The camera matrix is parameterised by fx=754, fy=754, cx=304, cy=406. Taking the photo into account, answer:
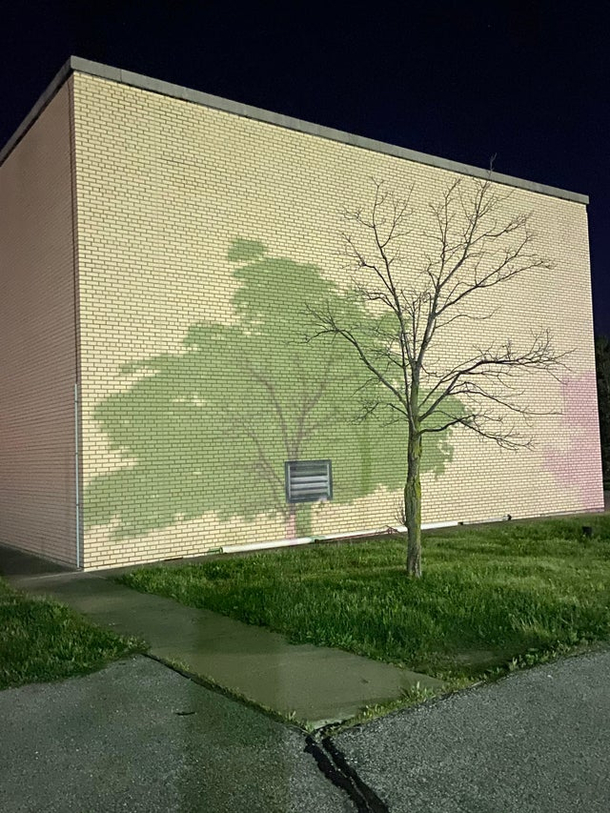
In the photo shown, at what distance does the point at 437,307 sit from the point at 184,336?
569 cm

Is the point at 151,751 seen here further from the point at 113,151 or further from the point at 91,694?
the point at 113,151

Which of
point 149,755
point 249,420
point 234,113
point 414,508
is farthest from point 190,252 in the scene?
point 149,755

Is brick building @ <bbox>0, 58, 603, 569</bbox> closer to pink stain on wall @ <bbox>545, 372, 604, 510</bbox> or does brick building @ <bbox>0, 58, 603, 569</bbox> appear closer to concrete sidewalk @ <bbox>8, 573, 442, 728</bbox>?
pink stain on wall @ <bbox>545, 372, 604, 510</bbox>

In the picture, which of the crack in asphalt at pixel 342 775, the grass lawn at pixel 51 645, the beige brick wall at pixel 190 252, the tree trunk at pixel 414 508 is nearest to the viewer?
the crack in asphalt at pixel 342 775

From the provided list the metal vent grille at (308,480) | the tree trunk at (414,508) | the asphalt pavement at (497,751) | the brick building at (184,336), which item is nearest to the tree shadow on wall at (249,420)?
the brick building at (184,336)

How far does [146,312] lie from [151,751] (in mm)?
8440

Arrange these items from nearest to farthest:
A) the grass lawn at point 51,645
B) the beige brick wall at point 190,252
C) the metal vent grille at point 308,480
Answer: the grass lawn at point 51,645 → the beige brick wall at point 190,252 → the metal vent grille at point 308,480

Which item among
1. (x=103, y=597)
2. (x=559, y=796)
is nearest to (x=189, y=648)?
(x=103, y=597)

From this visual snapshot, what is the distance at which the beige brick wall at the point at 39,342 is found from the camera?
11.6m

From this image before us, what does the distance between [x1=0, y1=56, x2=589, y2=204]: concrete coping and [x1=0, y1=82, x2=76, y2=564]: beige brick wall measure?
212mm

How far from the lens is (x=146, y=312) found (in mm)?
11695

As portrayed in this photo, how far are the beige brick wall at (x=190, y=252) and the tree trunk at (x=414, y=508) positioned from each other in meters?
4.29

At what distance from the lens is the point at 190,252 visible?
12.2 metres

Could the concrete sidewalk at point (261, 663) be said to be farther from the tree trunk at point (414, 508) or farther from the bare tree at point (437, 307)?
the bare tree at point (437, 307)
